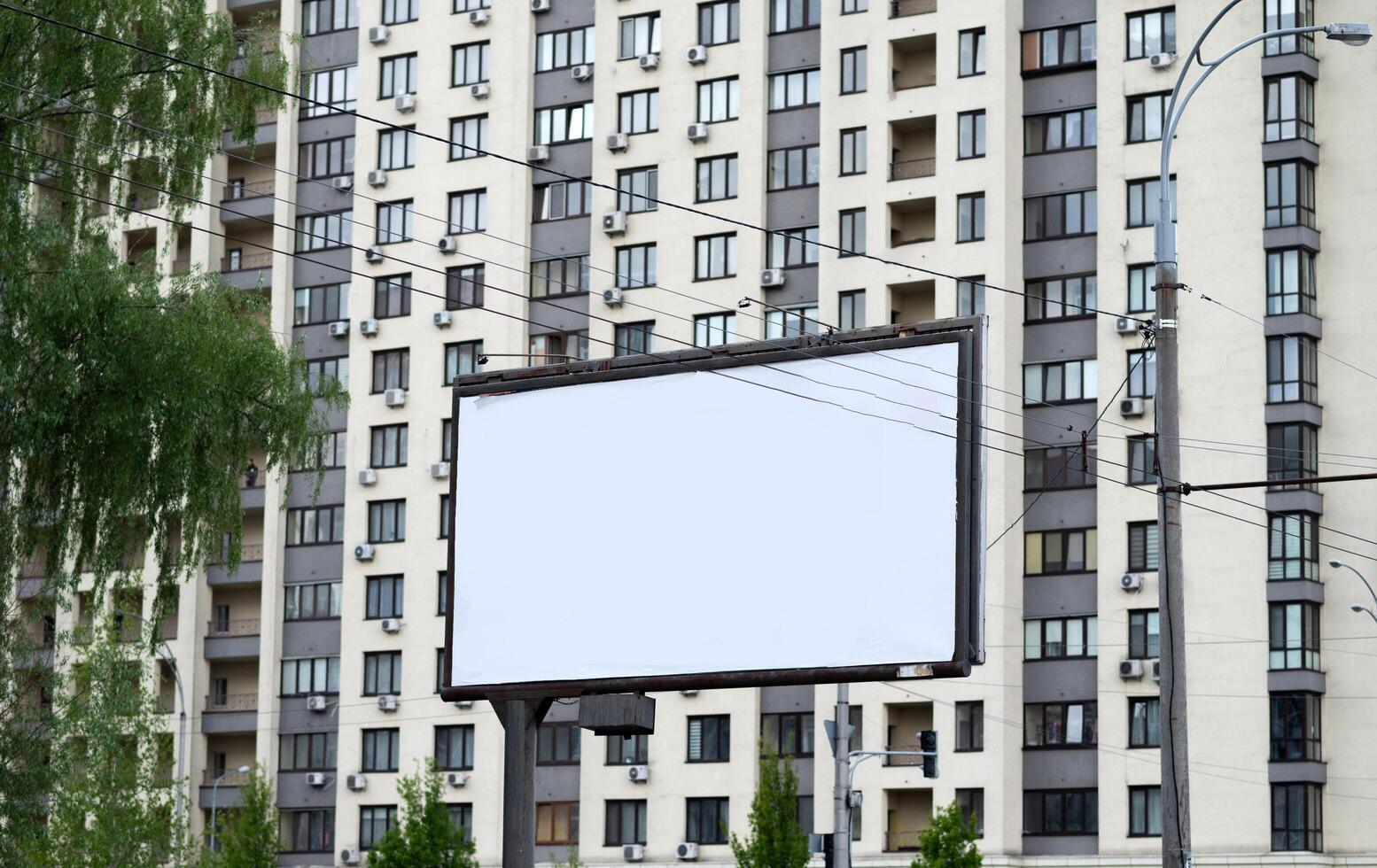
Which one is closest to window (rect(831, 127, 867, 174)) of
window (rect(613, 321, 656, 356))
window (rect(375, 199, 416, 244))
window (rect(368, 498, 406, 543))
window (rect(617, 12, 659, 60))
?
window (rect(617, 12, 659, 60))

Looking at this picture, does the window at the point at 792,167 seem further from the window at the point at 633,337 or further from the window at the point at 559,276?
the window at the point at 559,276

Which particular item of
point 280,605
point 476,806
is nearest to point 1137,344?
point 476,806

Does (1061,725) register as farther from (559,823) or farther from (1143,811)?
(559,823)

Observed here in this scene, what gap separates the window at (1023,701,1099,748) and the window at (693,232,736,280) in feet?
49.1

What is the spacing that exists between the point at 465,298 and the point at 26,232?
150 ft

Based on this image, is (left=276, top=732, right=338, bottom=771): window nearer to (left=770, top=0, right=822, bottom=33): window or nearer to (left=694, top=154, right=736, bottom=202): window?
(left=694, top=154, right=736, bottom=202): window

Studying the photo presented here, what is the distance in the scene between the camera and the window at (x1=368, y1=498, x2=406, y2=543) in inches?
2911

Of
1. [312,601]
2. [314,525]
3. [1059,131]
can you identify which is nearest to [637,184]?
[1059,131]

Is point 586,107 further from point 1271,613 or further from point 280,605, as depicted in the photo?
point 1271,613

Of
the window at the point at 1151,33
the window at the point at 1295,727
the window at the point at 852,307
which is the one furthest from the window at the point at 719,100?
the window at the point at 1295,727

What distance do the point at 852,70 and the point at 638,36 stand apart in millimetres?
A: 7545

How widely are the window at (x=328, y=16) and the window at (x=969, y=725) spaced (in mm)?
31442

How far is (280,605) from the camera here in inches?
2975

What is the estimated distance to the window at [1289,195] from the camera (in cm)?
6328
